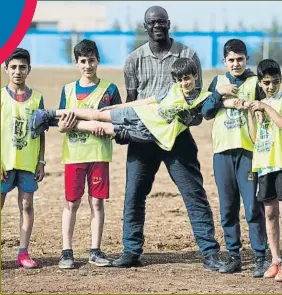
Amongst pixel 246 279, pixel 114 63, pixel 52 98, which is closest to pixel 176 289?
pixel 246 279

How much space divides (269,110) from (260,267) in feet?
4.23

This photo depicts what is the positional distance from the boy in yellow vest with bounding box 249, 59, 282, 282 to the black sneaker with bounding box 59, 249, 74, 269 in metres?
1.61

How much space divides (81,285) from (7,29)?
2.02m

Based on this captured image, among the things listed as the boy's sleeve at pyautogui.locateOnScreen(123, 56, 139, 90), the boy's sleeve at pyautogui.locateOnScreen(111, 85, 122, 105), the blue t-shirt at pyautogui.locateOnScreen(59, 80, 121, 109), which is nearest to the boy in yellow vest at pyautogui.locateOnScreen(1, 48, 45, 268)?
the blue t-shirt at pyautogui.locateOnScreen(59, 80, 121, 109)

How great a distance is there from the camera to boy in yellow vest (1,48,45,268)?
354 inches

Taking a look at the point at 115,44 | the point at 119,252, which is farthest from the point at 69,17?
the point at 119,252

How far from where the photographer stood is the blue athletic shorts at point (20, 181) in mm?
9016

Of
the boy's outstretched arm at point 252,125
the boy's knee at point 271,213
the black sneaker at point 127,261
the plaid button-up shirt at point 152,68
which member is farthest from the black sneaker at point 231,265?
the plaid button-up shirt at point 152,68

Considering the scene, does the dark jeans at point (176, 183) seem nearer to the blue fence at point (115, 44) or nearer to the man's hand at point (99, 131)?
the man's hand at point (99, 131)

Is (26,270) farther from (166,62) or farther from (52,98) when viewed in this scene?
(52,98)

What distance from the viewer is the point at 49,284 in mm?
8375

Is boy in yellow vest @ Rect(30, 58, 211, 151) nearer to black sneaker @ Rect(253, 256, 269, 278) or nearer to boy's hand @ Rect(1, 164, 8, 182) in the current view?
boy's hand @ Rect(1, 164, 8, 182)

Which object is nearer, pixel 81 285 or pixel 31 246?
pixel 81 285

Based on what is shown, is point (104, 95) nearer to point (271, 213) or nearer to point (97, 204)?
point (97, 204)
